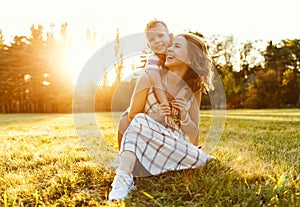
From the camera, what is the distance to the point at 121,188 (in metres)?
1.72

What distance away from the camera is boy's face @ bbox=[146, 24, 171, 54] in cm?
239

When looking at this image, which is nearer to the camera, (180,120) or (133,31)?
(180,120)

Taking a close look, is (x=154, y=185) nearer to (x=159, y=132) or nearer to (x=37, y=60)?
(x=159, y=132)

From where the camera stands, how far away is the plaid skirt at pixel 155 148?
74.2 inches

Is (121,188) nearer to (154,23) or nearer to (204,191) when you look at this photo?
(204,191)

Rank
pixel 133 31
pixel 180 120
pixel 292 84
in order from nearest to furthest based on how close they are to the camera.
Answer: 1. pixel 180 120
2. pixel 133 31
3. pixel 292 84

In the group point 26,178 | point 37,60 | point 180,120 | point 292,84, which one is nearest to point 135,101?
point 180,120

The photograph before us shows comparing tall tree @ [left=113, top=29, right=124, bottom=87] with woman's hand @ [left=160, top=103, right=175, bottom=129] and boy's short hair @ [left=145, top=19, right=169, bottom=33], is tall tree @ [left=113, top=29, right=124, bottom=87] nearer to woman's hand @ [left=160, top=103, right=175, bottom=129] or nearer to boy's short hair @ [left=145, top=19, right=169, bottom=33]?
boy's short hair @ [left=145, top=19, right=169, bottom=33]

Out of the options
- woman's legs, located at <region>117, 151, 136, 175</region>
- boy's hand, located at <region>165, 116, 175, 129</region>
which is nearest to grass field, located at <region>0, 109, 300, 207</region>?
woman's legs, located at <region>117, 151, 136, 175</region>

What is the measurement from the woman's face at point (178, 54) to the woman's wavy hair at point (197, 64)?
0.11ft

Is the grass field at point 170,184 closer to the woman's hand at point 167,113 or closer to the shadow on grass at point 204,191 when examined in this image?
the shadow on grass at point 204,191

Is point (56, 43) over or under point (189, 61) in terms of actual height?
over

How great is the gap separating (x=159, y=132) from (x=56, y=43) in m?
24.2

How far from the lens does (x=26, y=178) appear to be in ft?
6.93
